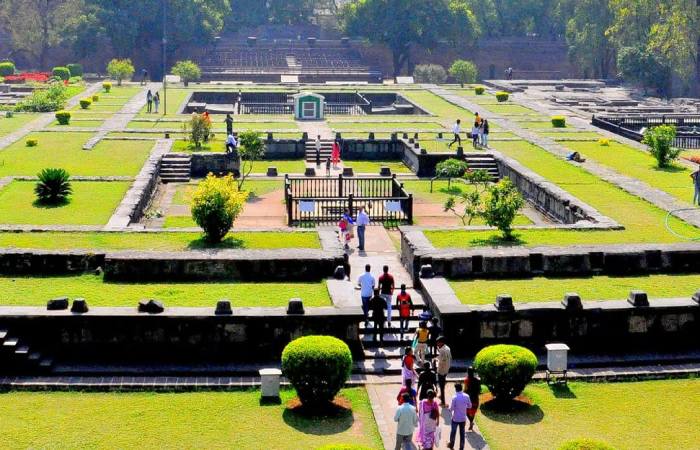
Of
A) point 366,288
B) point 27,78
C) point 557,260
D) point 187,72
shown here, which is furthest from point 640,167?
point 27,78

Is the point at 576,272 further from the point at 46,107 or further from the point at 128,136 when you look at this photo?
the point at 46,107

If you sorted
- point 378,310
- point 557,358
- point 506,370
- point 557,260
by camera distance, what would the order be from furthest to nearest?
1. point 557,260
2. point 378,310
3. point 557,358
4. point 506,370

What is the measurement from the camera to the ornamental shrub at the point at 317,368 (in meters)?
13.8

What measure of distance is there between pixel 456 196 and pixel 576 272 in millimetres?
10234

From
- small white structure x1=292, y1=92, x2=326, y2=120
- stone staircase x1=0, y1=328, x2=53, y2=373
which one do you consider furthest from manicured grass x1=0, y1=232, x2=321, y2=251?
small white structure x1=292, y1=92, x2=326, y2=120

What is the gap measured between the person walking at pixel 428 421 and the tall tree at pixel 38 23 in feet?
198

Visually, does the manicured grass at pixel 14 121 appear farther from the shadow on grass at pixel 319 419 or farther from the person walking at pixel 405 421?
the person walking at pixel 405 421

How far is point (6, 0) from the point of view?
2697 inches

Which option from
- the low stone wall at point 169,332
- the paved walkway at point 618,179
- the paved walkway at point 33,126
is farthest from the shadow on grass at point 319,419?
the paved walkway at point 33,126

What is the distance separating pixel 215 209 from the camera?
67.3ft

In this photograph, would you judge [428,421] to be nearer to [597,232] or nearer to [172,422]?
[172,422]

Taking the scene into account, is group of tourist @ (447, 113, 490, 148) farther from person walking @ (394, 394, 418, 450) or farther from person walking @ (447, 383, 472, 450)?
person walking @ (394, 394, 418, 450)

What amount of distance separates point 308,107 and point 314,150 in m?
8.06

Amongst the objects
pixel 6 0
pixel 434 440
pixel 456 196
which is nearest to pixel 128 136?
pixel 456 196
